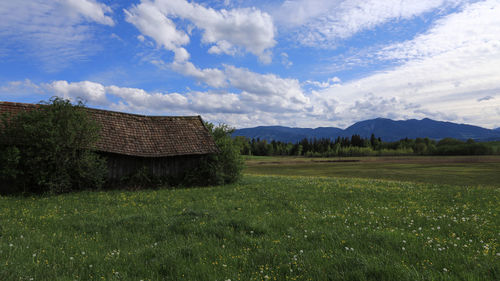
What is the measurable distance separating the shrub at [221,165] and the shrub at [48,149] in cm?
800

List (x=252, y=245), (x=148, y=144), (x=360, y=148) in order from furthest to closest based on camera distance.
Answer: (x=360, y=148), (x=148, y=144), (x=252, y=245)

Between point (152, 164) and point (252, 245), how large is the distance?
17.1 meters

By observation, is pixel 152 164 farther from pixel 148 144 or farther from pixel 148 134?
pixel 148 134

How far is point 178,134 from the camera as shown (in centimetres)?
2391

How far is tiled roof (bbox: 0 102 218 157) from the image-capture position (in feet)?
65.1

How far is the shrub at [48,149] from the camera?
1609 centimetres

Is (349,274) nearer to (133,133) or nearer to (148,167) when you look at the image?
(148,167)

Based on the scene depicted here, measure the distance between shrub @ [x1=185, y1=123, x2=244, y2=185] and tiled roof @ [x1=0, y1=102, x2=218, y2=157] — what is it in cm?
94

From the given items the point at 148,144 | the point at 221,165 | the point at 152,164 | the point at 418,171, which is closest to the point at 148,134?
the point at 148,144

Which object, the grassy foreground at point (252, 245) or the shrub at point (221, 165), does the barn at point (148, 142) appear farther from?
the grassy foreground at point (252, 245)

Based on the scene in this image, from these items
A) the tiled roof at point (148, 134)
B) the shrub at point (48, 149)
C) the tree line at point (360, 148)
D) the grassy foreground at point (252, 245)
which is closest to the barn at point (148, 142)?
the tiled roof at point (148, 134)

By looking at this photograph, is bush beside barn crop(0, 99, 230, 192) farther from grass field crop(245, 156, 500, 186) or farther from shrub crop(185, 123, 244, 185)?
grass field crop(245, 156, 500, 186)

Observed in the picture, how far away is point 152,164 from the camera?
21.4 metres

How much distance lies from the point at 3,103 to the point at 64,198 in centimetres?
1008
